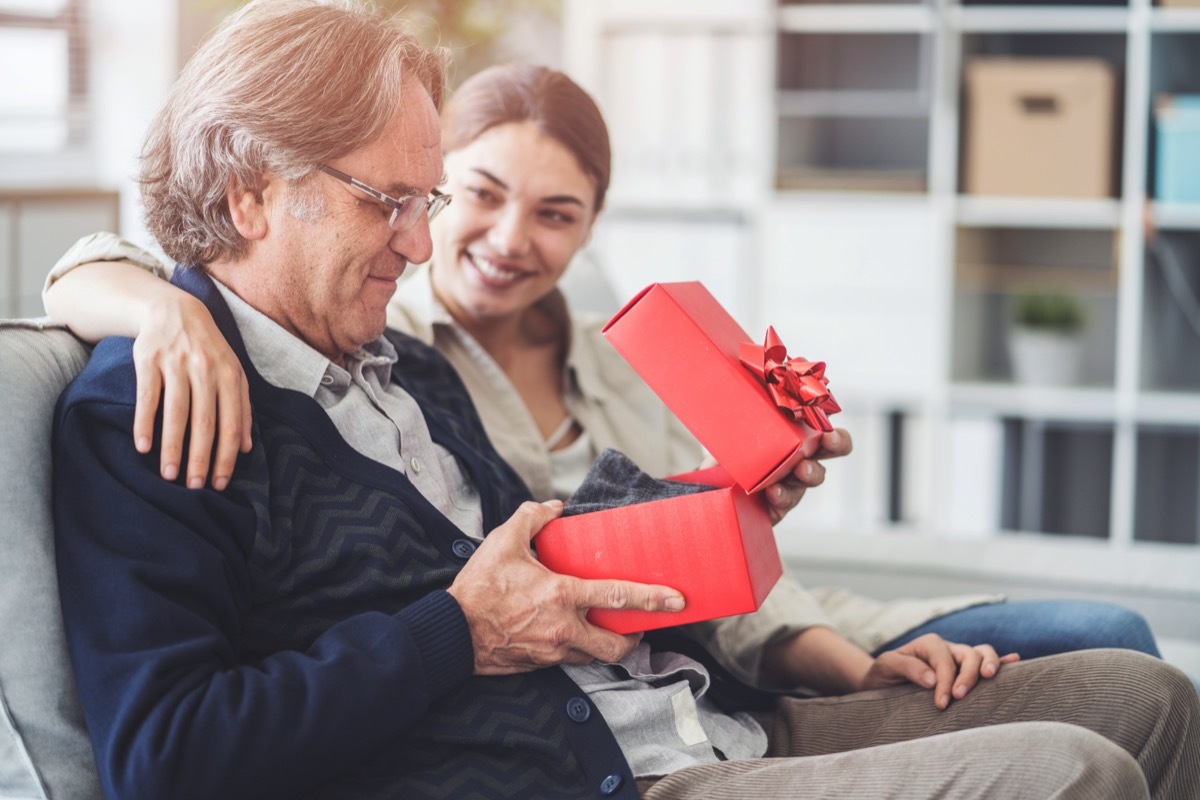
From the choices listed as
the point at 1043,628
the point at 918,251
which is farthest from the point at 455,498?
the point at 918,251

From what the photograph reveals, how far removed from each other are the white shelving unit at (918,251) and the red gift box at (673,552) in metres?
2.12

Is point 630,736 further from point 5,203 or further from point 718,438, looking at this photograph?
point 5,203

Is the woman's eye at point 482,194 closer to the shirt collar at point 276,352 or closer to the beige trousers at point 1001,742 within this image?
the shirt collar at point 276,352

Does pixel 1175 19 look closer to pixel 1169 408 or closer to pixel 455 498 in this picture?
pixel 1169 408

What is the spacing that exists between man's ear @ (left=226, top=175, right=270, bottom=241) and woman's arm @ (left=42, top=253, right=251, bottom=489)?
8cm

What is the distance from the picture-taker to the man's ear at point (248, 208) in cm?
118

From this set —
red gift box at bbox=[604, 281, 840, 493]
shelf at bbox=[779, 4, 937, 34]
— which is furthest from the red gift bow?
shelf at bbox=[779, 4, 937, 34]

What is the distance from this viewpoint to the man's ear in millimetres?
1177

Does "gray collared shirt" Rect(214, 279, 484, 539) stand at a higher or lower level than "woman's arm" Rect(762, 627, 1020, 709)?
higher

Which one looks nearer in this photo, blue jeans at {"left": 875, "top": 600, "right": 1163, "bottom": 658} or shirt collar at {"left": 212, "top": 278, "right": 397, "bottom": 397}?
shirt collar at {"left": 212, "top": 278, "right": 397, "bottom": 397}

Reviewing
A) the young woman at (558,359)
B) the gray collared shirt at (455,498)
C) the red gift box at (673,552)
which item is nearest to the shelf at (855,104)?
the young woman at (558,359)

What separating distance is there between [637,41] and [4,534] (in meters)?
2.48

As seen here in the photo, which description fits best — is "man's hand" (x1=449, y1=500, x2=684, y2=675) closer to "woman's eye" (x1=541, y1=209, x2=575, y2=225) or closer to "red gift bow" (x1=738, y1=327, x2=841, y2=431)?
"red gift bow" (x1=738, y1=327, x2=841, y2=431)

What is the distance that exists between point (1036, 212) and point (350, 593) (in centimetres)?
241
